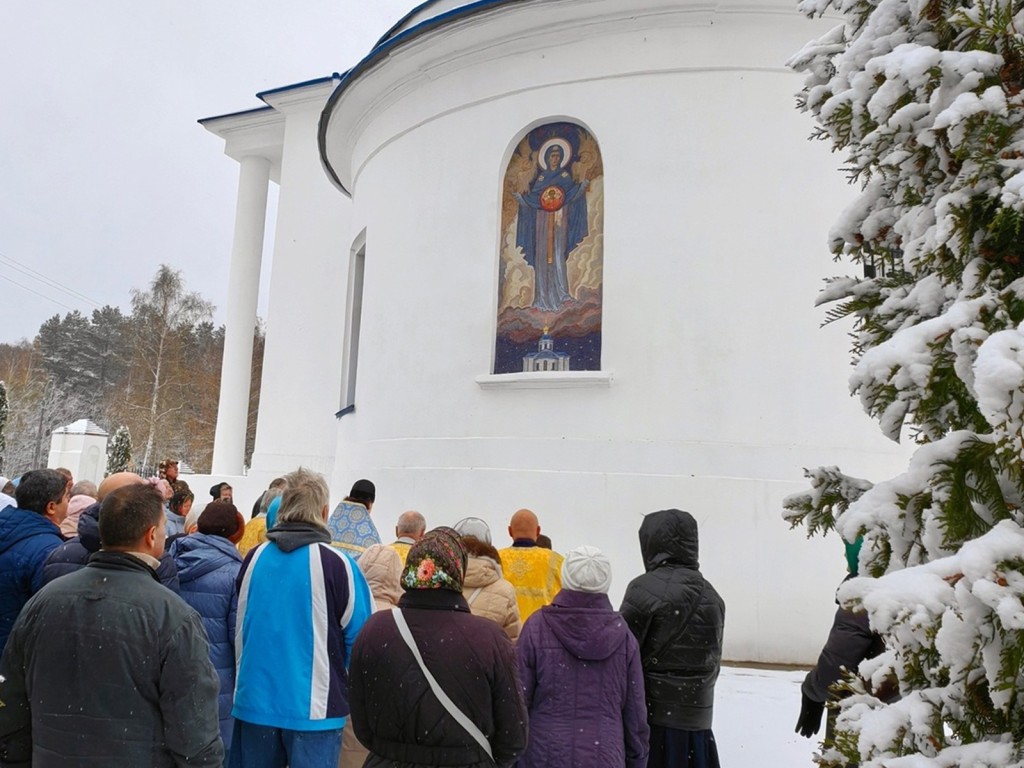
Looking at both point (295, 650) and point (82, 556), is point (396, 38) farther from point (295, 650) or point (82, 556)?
point (295, 650)

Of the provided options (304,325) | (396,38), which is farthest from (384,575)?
(304,325)

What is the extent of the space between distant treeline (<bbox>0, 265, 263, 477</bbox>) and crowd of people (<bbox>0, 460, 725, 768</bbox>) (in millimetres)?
35254

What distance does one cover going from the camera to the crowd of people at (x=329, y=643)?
281cm

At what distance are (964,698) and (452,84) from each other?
10081 millimetres

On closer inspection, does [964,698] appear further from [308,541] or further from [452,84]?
[452,84]

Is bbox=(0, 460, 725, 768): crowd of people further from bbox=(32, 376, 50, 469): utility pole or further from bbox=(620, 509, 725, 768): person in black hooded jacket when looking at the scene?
bbox=(32, 376, 50, 469): utility pole

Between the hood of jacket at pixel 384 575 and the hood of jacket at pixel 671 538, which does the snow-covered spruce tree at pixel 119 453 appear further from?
the hood of jacket at pixel 671 538

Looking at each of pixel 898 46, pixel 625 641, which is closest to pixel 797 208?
pixel 625 641

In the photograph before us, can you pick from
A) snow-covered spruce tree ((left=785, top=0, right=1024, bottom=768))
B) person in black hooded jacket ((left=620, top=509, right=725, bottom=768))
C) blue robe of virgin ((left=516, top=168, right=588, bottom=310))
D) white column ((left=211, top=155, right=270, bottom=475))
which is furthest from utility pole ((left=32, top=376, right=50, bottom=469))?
snow-covered spruce tree ((left=785, top=0, right=1024, bottom=768))

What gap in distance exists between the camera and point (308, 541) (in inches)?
157

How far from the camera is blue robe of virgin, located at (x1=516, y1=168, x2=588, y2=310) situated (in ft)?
32.1

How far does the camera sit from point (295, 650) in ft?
12.7

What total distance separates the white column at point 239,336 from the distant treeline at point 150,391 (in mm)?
19884

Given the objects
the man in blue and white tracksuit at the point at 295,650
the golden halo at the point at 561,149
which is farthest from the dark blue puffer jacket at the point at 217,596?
the golden halo at the point at 561,149
